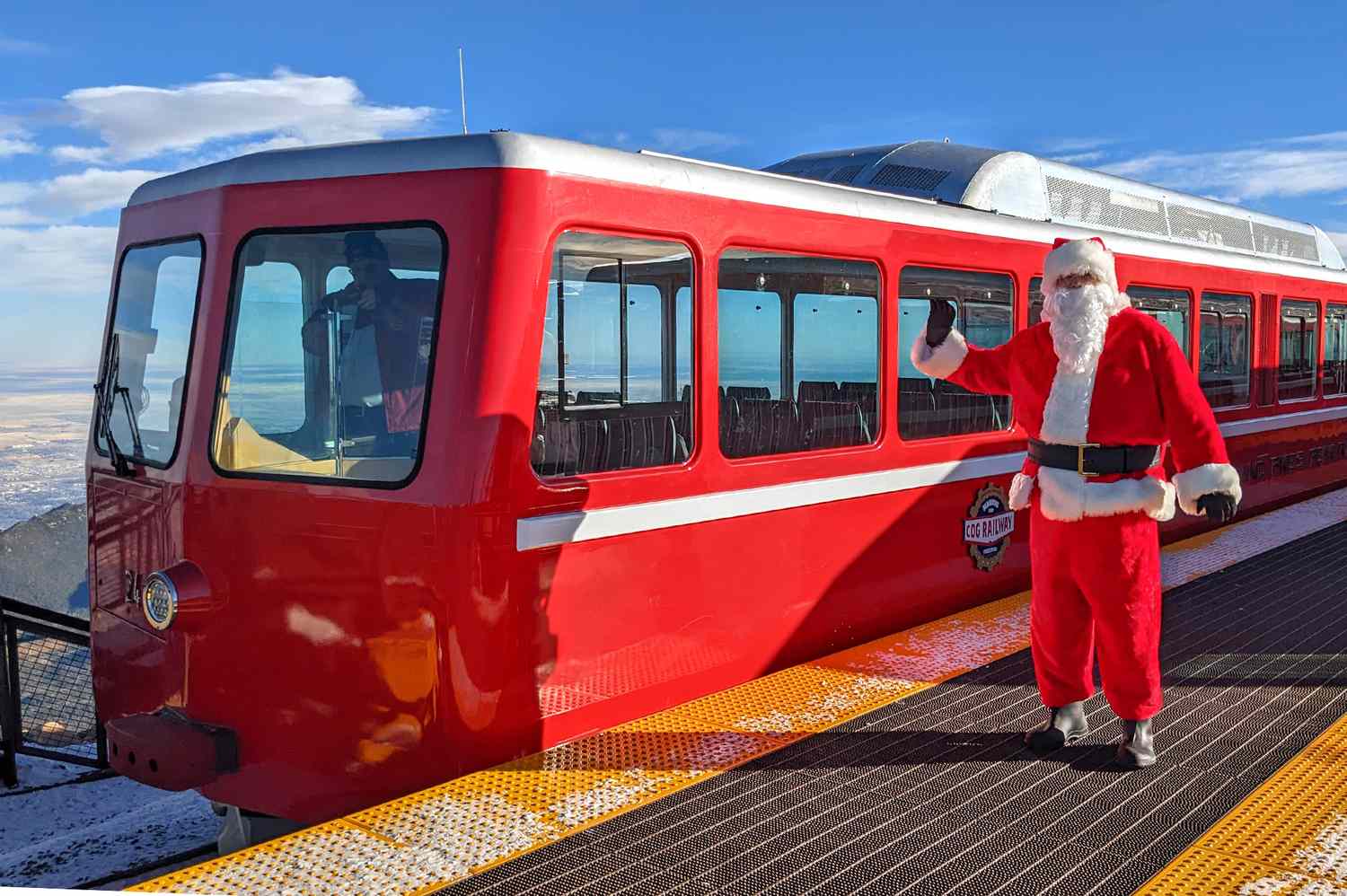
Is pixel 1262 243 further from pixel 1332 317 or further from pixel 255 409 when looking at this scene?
pixel 255 409

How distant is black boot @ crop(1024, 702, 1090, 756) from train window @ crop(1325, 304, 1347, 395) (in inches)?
304

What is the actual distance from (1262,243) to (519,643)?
8.00 m

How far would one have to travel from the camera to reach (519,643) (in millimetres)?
3561

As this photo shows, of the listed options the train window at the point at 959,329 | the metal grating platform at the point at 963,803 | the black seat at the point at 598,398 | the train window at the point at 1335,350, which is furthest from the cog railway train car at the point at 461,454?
the train window at the point at 1335,350

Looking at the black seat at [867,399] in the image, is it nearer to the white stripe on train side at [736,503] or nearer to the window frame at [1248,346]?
the white stripe on train side at [736,503]

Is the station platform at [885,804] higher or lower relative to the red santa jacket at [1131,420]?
lower

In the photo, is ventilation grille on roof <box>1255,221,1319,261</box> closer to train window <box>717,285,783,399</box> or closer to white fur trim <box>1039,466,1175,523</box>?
train window <box>717,285,783,399</box>

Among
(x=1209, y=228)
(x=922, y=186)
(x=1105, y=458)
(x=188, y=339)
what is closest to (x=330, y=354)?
(x=188, y=339)

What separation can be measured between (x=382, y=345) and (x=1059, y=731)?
8.28 ft

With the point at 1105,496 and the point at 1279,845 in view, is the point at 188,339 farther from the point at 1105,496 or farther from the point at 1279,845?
the point at 1279,845

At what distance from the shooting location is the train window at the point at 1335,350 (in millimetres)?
10047

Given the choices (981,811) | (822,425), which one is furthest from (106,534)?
(981,811)

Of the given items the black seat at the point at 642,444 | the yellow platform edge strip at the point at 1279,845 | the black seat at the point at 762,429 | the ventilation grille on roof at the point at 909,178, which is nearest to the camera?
the yellow platform edge strip at the point at 1279,845

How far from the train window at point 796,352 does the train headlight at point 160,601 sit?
77.2 inches
